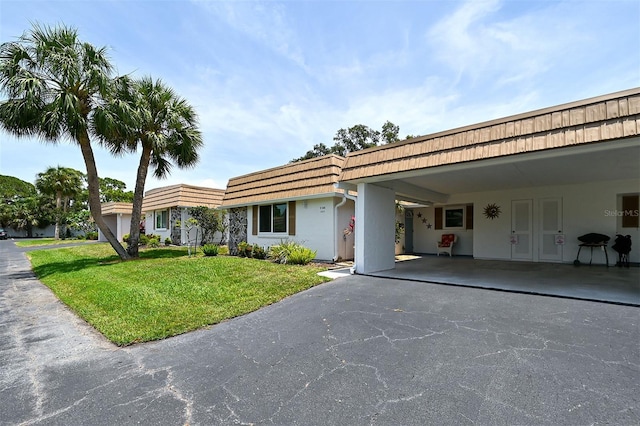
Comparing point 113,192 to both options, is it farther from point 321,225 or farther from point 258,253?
point 321,225

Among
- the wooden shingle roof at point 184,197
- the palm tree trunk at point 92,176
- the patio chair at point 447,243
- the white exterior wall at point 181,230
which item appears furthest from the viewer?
the white exterior wall at point 181,230

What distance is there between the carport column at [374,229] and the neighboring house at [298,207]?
36.6 inches

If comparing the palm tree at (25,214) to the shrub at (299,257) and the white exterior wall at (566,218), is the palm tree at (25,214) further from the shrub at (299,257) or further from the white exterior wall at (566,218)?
the white exterior wall at (566,218)

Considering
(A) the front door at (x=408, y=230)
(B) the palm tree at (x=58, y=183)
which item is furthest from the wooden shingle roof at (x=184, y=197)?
(B) the palm tree at (x=58, y=183)

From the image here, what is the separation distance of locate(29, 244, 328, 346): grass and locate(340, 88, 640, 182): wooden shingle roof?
350cm

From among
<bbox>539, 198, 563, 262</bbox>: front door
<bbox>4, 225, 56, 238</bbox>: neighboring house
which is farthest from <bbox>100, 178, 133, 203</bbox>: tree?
<bbox>539, 198, 563, 262</bbox>: front door

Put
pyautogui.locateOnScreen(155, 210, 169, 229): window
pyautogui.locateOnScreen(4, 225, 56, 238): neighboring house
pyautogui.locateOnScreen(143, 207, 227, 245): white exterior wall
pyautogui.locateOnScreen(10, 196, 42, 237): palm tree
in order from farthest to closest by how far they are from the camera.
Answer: pyautogui.locateOnScreen(4, 225, 56, 238): neighboring house
pyautogui.locateOnScreen(10, 196, 42, 237): palm tree
pyautogui.locateOnScreen(155, 210, 169, 229): window
pyautogui.locateOnScreen(143, 207, 227, 245): white exterior wall

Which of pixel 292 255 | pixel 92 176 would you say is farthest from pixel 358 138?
pixel 92 176

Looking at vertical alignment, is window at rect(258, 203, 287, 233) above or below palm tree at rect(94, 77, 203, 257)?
below

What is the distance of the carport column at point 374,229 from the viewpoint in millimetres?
8008

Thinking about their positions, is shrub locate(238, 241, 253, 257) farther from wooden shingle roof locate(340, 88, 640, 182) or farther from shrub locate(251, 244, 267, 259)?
wooden shingle roof locate(340, 88, 640, 182)

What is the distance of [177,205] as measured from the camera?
17312 millimetres

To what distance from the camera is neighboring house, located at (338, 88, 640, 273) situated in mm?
4820

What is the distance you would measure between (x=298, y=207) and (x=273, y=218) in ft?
5.48
